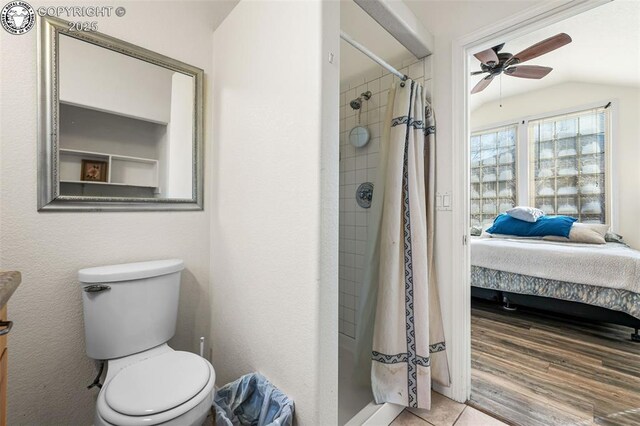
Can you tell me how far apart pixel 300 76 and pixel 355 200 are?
50.0 inches

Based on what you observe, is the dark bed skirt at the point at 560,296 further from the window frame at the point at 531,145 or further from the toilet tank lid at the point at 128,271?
the toilet tank lid at the point at 128,271

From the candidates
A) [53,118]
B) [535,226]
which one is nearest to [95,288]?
[53,118]

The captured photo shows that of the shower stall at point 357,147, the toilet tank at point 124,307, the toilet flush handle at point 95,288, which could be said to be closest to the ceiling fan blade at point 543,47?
the shower stall at point 357,147

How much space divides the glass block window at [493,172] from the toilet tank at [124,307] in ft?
15.3

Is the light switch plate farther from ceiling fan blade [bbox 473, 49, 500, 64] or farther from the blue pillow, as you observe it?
the blue pillow

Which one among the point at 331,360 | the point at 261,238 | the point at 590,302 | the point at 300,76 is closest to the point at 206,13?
the point at 300,76

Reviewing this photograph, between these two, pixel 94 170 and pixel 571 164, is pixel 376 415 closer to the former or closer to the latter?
pixel 94 170

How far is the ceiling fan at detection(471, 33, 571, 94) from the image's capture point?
216cm

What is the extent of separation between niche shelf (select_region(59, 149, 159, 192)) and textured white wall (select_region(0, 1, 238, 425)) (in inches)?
4.3

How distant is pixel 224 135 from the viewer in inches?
61.1

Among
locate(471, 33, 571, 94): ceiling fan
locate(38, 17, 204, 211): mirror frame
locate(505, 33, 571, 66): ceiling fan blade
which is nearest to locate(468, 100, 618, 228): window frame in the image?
locate(471, 33, 571, 94): ceiling fan

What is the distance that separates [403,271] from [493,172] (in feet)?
12.8

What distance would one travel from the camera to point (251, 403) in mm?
1173

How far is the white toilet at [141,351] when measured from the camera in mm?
874
